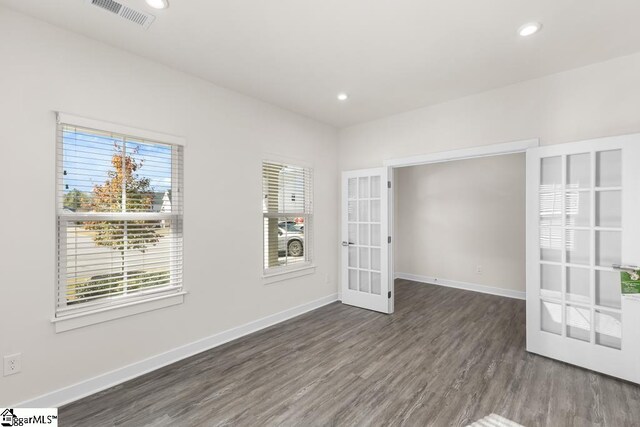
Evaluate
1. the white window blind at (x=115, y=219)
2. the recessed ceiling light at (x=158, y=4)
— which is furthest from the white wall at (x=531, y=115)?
the recessed ceiling light at (x=158, y=4)

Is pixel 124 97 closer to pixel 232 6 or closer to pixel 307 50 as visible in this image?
pixel 232 6

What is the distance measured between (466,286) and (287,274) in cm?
344

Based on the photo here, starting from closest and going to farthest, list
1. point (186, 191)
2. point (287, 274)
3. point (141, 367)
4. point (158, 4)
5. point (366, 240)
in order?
1. point (158, 4)
2. point (141, 367)
3. point (186, 191)
4. point (287, 274)
5. point (366, 240)

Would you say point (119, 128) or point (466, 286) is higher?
point (119, 128)

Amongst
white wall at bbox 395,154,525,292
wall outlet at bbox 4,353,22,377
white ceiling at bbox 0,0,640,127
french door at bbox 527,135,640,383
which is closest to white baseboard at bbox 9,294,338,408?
wall outlet at bbox 4,353,22,377

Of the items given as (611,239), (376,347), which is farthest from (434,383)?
(611,239)

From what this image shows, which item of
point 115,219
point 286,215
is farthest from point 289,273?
point 115,219

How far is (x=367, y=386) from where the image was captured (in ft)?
7.87

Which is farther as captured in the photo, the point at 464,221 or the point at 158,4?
the point at 464,221

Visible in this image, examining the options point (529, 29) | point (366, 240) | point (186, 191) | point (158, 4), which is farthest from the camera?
point (366, 240)

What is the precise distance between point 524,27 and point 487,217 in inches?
139

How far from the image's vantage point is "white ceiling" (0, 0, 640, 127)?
2.00 metres

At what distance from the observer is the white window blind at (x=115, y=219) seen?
2.24 metres

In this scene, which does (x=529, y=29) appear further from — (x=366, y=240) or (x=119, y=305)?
(x=119, y=305)
